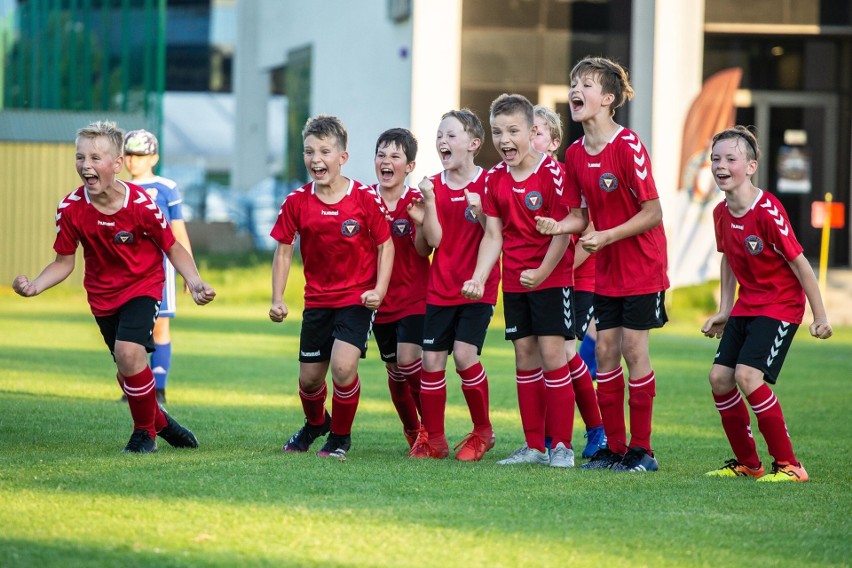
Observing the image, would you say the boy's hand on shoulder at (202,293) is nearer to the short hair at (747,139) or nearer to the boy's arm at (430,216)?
the boy's arm at (430,216)

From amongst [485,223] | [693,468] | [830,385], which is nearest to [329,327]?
[485,223]

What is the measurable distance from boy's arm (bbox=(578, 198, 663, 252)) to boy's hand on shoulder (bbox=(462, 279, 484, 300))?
0.56 m

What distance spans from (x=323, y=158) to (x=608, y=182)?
4.97 ft

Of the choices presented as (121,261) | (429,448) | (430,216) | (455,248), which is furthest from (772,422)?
(121,261)

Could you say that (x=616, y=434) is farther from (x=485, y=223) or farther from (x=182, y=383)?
(x=182, y=383)

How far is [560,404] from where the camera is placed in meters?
7.06

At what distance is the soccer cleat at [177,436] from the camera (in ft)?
23.9

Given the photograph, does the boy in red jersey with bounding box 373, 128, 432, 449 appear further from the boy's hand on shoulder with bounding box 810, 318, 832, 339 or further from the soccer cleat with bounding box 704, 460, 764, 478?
the boy's hand on shoulder with bounding box 810, 318, 832, 339

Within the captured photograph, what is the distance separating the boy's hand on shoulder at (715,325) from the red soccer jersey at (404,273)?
5.17 ft

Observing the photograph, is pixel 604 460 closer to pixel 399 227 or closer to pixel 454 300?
pixel 454 300

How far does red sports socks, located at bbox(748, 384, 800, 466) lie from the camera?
6629 mm

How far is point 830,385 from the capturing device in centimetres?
1221

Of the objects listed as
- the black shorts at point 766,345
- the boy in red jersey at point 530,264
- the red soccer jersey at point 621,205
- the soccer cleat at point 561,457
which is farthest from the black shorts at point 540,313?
the black shorts at point 766,345

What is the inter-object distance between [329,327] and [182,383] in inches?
160
